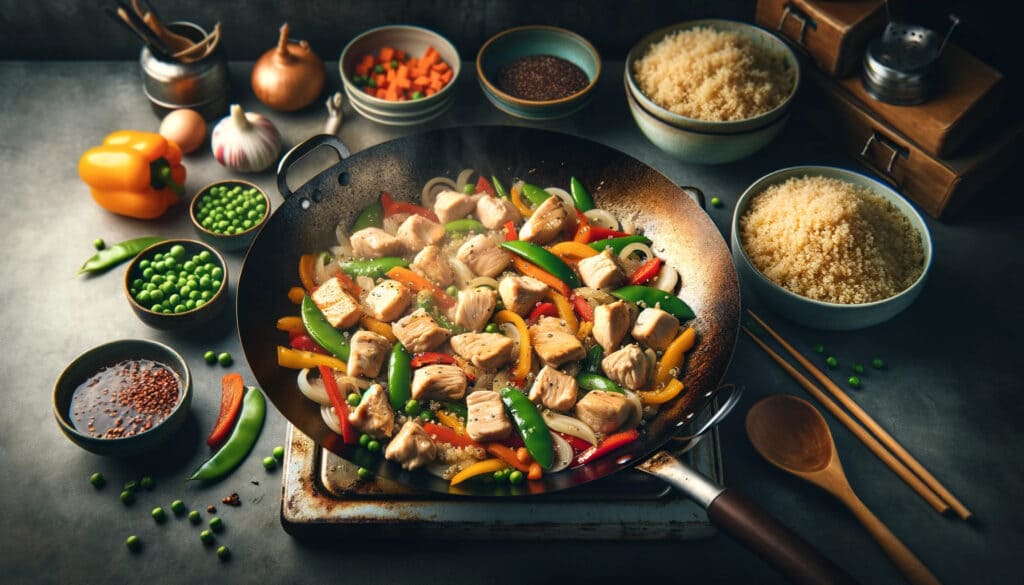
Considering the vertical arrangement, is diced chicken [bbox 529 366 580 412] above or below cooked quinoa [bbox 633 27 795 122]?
below

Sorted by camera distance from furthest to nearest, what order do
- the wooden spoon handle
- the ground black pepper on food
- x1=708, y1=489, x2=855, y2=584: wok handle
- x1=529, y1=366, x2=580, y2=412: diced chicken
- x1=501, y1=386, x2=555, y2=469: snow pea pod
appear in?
1. the ground black pepper on food
2. x1=529, y1=366, x2=580, y2=412: diced chicken
3. x1=501, y1=386, x2=555, y2=469: snow pea pod
4. the wooden spoon handle
5. x1=708, y1=489, x2=855, y2=584: wok handle

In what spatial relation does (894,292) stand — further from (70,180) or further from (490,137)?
(70,180)

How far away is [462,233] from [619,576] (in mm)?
1641

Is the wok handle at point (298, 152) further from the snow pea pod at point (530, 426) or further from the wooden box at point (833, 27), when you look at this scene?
the wooden box at point (833, 27)

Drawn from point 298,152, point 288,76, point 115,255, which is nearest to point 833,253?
point 298,152

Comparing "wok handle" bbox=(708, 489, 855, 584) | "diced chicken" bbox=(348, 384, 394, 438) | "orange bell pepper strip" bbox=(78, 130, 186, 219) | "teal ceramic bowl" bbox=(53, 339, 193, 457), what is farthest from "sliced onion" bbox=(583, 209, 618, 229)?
"orange bell pepper strip" bbox=(78, 130, 186, 219)

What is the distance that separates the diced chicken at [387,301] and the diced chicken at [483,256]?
30cm

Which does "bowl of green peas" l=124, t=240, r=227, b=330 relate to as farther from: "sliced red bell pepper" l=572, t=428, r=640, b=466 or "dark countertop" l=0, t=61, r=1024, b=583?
"sliced red bell pepper" l=572, t=428, r=640, b=466

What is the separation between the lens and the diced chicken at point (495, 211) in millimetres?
3646

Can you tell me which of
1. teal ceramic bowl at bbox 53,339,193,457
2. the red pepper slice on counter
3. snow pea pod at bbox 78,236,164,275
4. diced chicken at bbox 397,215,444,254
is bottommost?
the red pepper slice on counter

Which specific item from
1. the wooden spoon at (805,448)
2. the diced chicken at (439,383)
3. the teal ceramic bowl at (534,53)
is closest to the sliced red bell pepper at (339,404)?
the diced chicken at (439,383)

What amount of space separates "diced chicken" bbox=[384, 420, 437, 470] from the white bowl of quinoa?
5.24 feet

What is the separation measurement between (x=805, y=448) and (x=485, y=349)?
1.32m

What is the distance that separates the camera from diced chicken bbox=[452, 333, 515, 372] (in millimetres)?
3129
